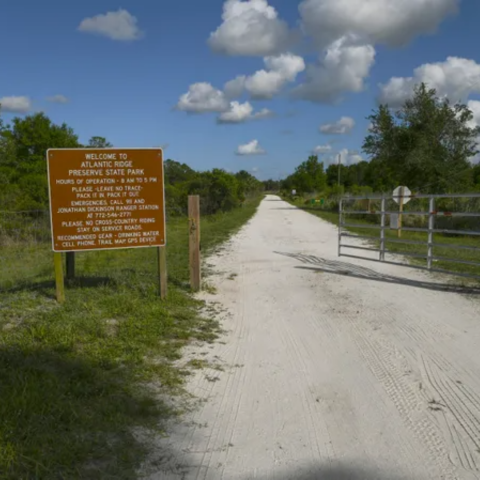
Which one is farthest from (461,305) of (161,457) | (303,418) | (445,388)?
(161,457)

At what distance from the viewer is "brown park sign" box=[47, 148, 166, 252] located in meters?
6.55

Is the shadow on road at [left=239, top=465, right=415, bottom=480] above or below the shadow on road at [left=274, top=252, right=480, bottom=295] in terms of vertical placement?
below

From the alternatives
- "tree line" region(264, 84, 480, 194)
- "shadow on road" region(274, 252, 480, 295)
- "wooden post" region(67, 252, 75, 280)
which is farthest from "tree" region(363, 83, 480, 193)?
"wooden post" region(67, 252, 75, 280)

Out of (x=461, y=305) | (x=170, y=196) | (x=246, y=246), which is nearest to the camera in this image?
(x=461, y=305)

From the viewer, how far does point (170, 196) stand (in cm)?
3328

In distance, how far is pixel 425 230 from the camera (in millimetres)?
8789

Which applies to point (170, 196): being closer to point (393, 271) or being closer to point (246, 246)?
point (246, 246)

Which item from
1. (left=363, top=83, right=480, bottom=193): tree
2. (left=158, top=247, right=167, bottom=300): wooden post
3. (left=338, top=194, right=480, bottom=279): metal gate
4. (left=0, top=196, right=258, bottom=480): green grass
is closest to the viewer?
(left=0, top=196, right=258, bottom=480): green grass

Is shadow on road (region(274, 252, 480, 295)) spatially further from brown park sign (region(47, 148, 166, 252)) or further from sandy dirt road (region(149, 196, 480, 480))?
brown park sign (region(47, 148, 166, 252))

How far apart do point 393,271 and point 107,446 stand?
7.92 meters

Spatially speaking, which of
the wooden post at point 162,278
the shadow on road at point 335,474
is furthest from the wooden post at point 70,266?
the shadow on road at point 335,474

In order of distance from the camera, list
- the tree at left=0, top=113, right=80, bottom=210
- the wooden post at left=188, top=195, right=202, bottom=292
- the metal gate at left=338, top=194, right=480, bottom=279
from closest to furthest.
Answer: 1. the wooden post at left=188, top=195, right=202, bottom=292
2. the metal gate at left=338, top=194, right=480, bottom=279
3. the tree at left=0, top=113, right=80, bottom=210

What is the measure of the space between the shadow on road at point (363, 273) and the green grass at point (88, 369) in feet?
11.7

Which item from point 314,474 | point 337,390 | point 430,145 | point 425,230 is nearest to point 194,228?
point 337,390
